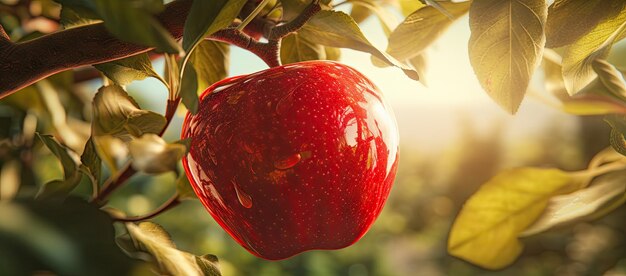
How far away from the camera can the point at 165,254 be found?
0.77 ft

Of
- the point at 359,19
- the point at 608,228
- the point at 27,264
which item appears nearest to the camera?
the point at 27,264

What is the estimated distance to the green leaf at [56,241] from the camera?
135 millimetres

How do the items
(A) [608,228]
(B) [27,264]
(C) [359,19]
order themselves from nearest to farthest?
(B) [27,264] → (C) [359,19] → (A) [608,228]

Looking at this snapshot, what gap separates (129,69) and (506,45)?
0.14m

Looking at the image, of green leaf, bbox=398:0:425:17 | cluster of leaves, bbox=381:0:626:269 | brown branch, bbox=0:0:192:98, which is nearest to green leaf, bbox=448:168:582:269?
cluster of leaves, bbox=381:0:626:269

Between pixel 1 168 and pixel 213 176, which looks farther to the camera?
pixel 1 168

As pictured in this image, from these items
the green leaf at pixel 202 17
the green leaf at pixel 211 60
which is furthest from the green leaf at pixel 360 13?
the green leaf at pixel 202 17

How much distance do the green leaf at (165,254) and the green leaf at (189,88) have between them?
0.07m

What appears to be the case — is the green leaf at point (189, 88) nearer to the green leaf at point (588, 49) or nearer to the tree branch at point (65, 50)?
the tree branch at point (65, 50)

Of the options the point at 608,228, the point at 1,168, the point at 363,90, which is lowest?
the point at 608,228

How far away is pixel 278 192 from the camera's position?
269mm

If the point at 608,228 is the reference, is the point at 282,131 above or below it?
above

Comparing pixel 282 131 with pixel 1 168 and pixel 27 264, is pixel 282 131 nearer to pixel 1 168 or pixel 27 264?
pixel 27 264

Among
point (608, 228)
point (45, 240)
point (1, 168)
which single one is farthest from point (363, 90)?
point (608, 228)
